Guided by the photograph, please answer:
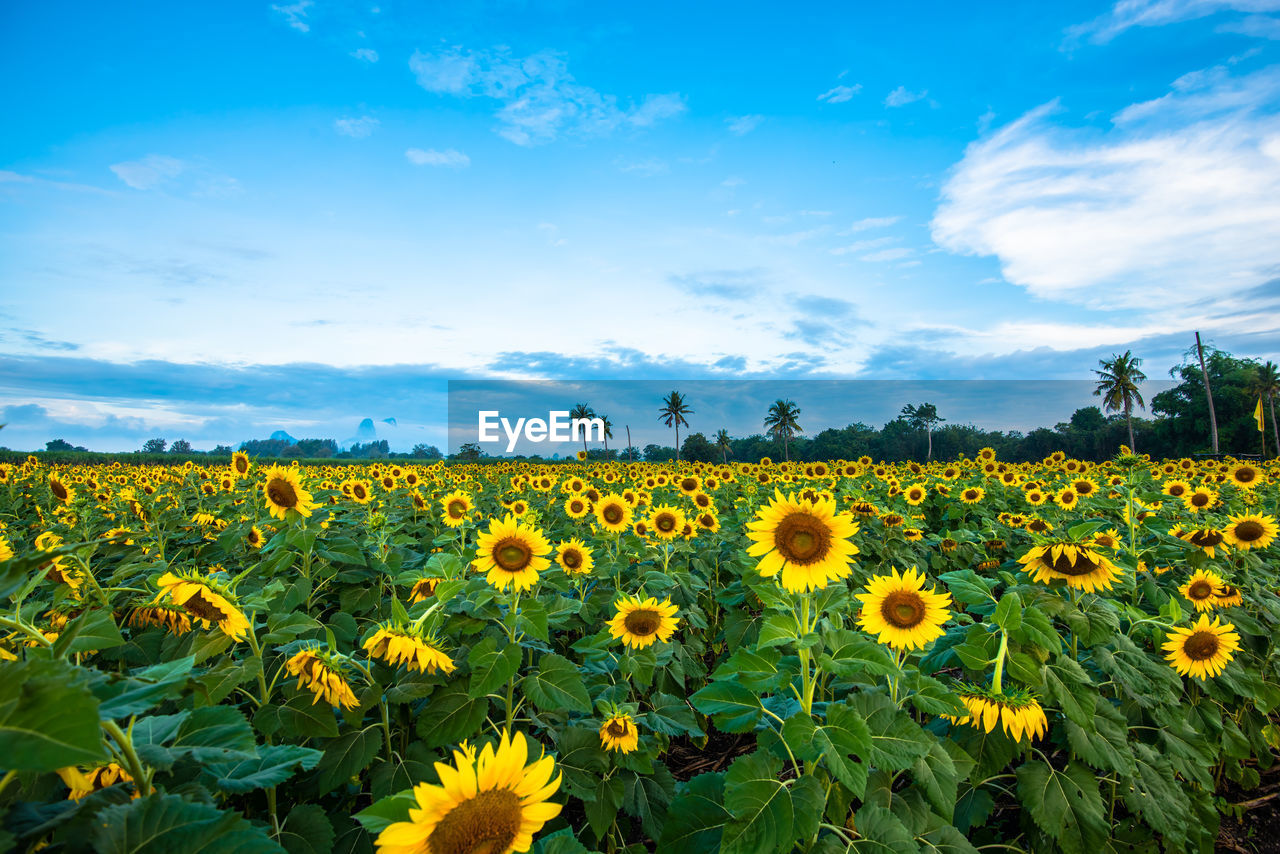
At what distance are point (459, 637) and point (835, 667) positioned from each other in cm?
205

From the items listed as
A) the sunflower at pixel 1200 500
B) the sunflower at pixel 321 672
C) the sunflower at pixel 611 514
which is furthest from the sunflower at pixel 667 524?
the sunflower at pixel 1200 500

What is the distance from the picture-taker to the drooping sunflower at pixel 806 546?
2742 millimetres

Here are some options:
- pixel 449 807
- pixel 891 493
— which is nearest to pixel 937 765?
pixel 449 807

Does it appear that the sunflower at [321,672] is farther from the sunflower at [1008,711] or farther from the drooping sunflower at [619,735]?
the sunflower at [1008,711]

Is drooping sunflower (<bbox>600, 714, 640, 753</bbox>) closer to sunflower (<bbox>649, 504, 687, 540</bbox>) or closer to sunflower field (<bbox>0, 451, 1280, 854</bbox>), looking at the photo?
sunflower field (<bbox>0, 451, 1280, 854</bbox>)

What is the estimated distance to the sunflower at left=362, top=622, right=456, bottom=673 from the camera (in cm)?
234

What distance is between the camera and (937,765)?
2467 millimetres

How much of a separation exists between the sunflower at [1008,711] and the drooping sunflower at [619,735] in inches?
59.3

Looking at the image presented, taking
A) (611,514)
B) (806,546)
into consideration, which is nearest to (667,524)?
(611,514)

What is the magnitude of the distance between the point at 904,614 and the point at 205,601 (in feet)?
10.7

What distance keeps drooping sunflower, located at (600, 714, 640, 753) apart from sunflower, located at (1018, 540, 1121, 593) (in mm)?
2555

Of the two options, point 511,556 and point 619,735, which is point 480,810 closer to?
point 619,735

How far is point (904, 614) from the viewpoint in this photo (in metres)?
2.93

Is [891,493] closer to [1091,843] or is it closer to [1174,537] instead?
[1174,537]
